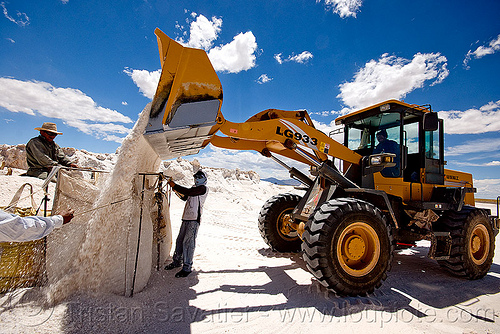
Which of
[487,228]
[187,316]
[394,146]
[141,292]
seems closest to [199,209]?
[141,292]

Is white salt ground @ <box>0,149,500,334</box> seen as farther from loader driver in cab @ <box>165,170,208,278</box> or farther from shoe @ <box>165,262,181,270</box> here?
loader driver in cab @ <box>165,170,208,278</box>

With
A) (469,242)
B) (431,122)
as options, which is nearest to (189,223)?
(431,122)

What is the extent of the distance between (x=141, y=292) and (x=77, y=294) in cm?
68

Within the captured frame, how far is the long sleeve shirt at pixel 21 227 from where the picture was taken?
203 centimetres

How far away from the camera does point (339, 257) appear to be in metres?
3.62

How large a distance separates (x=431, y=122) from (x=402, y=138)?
53 cm

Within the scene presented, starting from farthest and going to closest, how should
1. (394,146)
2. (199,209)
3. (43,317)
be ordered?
(394,146) < (199,209) < (43,317)

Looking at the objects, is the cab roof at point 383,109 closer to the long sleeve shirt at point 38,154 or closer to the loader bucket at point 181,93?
the loader bucket at point 181,93

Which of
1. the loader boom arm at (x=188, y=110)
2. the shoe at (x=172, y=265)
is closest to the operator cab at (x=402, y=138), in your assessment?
the loader boom arm at (x=188, y=110)

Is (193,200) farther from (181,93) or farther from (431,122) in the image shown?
(431,122)

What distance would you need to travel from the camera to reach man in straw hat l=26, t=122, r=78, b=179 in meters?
3.73

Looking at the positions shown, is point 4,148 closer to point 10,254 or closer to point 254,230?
point 254,230

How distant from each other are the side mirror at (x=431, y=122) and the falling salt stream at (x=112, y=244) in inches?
175

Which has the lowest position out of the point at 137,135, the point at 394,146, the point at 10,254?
the point at 10,254
